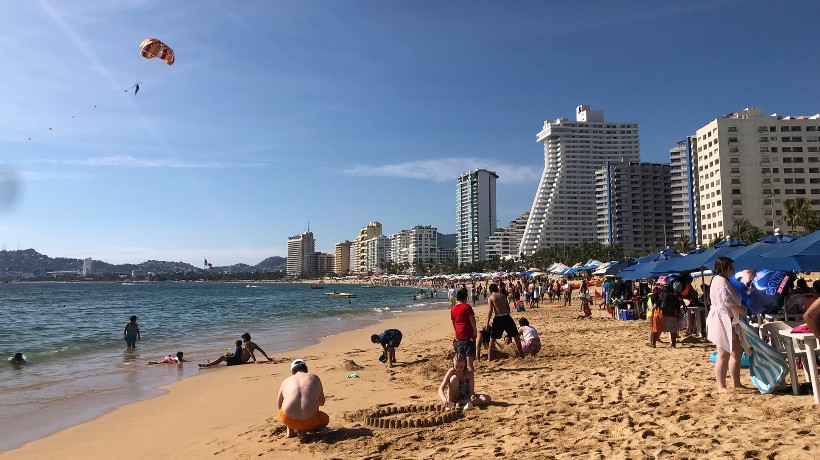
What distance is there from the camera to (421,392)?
7543mm

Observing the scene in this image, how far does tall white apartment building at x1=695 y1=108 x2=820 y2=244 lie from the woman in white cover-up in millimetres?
92038

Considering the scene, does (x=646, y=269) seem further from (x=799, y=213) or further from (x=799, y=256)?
(x=799, y=213)

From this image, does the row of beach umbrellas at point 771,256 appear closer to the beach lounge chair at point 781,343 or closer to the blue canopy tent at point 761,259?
the blue canopy tent at point 761,259

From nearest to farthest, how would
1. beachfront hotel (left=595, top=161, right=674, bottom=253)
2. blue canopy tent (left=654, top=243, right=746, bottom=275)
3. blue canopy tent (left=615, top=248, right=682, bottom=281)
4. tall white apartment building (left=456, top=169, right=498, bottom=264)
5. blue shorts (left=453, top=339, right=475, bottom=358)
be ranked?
blue shorts (left=453, top=339, right=475, bottom=358) < blue canopy tent (left=654, top=243, right=746, bottom=275) < blue canopy tent (left=615, top=248, right=682, bottom=281) < beachfront hotel (left=595, top=161, right=674, bottom=253) < tall white apartment building (left=456, top=169, right=498, bottom=264)

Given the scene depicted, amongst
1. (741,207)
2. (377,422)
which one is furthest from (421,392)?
(741,207)

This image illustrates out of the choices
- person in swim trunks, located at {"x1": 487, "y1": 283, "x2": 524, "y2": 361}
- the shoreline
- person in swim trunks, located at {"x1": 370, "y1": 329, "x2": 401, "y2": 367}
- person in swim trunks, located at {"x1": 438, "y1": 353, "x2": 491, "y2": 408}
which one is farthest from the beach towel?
the shoreline

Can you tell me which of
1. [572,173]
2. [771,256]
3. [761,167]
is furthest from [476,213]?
[771,256]

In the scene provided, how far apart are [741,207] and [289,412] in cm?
9790

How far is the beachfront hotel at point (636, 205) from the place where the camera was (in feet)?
418

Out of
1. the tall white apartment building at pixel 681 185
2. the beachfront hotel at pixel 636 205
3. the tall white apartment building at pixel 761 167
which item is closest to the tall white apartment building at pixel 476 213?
the beachfront hotel at pixel 636 205

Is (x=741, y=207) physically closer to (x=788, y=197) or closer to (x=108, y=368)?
(x=788, y=197)

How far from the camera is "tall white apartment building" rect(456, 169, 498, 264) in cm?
17975

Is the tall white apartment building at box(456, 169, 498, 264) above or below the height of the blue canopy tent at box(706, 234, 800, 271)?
above

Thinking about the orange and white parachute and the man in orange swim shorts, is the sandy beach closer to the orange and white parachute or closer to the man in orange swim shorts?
the man in orange swim shorts
